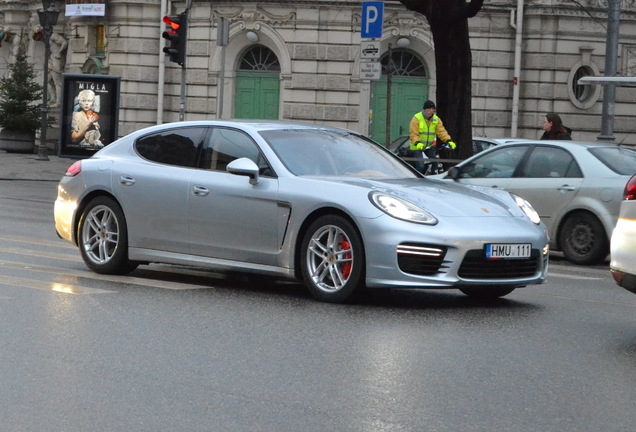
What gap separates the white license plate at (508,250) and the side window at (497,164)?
5.79 metres

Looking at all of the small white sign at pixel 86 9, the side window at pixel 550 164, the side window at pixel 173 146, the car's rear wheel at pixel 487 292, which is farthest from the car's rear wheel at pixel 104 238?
the small white sign at pixel 86 9

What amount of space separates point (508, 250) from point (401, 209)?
84cm

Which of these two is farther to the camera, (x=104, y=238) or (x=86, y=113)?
(x=86, y=113)

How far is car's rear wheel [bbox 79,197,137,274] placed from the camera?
37.8 feet

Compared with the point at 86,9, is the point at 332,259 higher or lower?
lower

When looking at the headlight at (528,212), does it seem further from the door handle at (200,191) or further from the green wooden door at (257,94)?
the green wooden door at (257,94)

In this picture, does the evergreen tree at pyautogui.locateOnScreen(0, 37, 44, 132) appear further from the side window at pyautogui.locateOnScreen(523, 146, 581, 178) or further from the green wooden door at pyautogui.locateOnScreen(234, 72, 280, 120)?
the side window at pyautogui.locateOnScreen(523, 146, 581, 178)

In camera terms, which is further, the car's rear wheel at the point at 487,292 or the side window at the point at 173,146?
the side window at the point at 173,146

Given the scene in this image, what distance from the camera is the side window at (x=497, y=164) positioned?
15.7 metres

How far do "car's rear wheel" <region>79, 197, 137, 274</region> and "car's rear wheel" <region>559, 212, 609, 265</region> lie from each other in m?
5.42

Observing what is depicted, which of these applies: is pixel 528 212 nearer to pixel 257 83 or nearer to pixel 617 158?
pixel 617 158

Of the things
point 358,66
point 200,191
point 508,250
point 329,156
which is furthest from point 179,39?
point 508,250

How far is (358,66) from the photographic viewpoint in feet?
125

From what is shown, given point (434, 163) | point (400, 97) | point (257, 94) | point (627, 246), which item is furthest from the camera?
point (257, 94)
